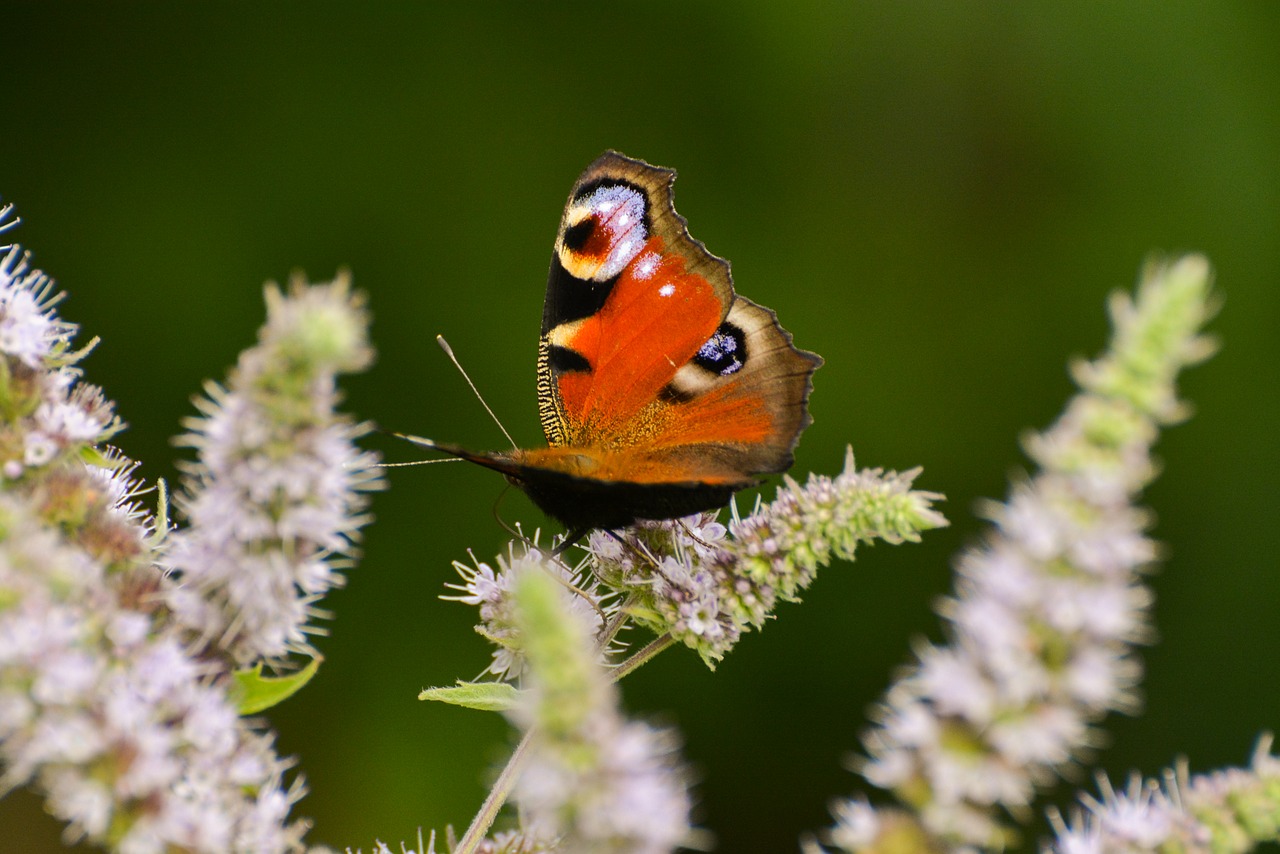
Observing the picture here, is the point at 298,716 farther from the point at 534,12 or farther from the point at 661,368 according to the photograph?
the point at 534,12

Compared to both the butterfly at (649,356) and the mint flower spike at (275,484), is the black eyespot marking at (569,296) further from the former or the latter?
the mint flower spike at (275,484)

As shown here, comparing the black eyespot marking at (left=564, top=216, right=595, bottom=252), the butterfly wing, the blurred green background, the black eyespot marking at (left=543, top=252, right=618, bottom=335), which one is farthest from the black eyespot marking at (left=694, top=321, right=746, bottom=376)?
the blurred green background

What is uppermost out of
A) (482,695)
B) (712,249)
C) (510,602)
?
(712,249)

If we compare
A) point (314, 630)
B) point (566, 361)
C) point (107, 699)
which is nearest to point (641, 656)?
point (314, 630)

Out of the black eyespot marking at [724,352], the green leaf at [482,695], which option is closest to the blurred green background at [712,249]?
the black eyespot marking at [724,352]

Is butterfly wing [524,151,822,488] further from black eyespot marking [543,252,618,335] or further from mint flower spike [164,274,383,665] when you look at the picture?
A: mint flower spike [164,274,383,665]

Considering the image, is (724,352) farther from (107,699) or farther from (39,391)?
(107,699)
